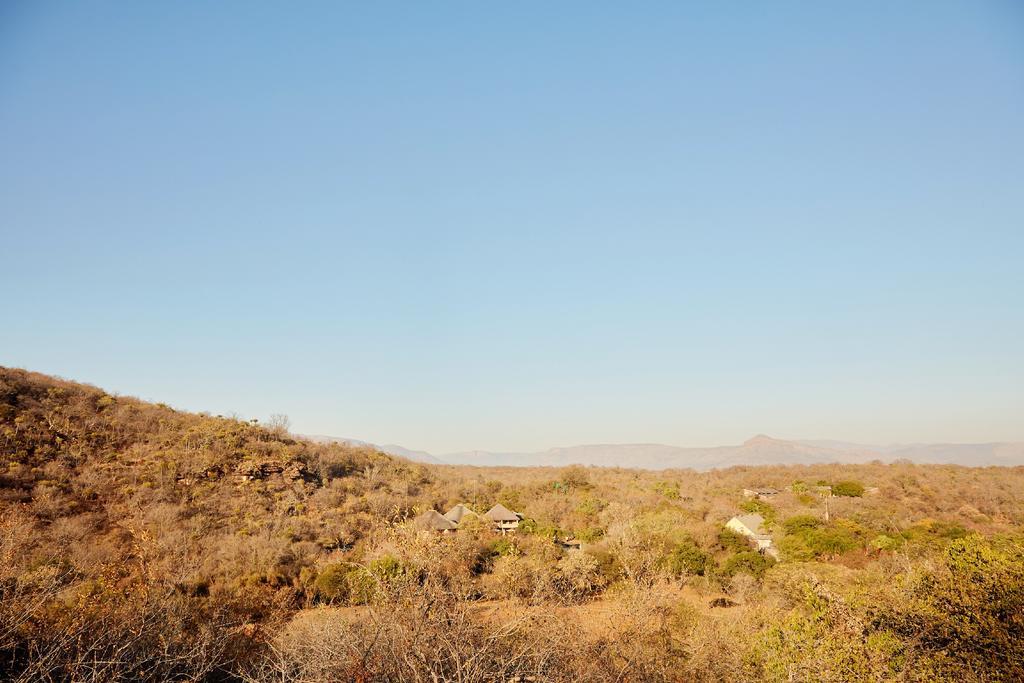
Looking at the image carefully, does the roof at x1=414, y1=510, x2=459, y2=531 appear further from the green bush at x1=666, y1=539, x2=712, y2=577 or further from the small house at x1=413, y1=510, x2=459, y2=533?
the green bush at x1=666, y1=539, x2=712, y2=577

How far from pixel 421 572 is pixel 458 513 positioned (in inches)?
576

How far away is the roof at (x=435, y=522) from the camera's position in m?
24.4

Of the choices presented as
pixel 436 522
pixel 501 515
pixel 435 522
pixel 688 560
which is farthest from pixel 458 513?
pixel 688 560

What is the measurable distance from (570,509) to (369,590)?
67.6ft

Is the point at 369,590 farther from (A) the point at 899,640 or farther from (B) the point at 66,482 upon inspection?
(B) the point at 66,482

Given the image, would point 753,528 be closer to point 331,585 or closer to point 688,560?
point 688,560

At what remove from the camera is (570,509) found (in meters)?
34.2

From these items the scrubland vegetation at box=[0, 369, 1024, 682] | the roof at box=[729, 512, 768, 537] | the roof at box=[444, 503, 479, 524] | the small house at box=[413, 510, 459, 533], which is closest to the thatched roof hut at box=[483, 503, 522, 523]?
the roof at box=[444, 503, 479, 524]

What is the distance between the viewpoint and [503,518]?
29578 mm

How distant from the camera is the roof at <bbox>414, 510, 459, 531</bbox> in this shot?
2441 centimetres

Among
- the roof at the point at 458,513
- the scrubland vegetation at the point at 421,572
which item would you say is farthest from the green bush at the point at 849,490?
the roof at the point at 458,513

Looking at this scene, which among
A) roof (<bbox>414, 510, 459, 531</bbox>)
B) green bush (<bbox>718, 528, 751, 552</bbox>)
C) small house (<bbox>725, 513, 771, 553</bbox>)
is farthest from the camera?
A: small house (<bbox>725, 513, 771, 553</bbox>)

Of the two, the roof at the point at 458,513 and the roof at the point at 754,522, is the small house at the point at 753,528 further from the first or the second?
the roof at the point at 458,513

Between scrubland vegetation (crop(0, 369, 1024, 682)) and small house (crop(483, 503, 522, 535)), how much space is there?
172 centimetres
